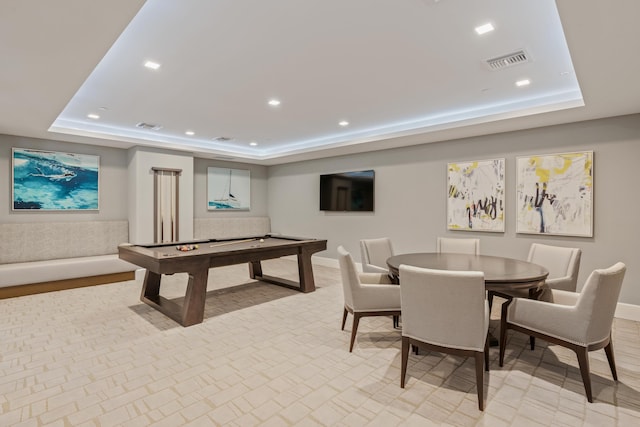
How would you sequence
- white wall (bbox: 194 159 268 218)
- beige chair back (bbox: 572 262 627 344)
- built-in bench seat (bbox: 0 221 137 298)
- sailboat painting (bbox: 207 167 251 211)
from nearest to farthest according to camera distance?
beige chair back (bbox: 572 262 627 344) → built-in bench seat (bbox: 0 221 137 298) → white wall (bbox: 194 159 268 218) → sailboat painting (bbox: 207 167 251 211)

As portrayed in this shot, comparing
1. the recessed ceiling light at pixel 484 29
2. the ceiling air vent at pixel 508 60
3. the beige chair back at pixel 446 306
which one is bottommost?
the beige chair back at pixel 446 306

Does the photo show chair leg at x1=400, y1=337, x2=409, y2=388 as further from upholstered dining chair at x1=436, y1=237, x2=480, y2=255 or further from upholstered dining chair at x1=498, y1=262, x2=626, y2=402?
upholstered dining chair at x1=436, y1=237, x2=480, y2=255

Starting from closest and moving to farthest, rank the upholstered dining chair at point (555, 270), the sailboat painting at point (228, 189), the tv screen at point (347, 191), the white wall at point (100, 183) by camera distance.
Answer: the upholstered dining chair at point (555, 270), the white wall at point (100, 183), the tv screen at point (347, 191), the sailboat painting at point (228, 189)

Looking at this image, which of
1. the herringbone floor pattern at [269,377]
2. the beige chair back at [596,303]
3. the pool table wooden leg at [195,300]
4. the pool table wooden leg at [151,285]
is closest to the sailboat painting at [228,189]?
the pool table wooden leg at [151,285]

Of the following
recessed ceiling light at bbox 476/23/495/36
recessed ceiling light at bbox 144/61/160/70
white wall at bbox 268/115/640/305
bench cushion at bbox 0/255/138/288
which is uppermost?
recessed ceiling light at bbox 144/61/160/70

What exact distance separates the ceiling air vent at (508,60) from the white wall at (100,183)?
6577 millimetres

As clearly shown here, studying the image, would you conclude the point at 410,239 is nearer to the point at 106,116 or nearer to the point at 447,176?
the point at 447,176

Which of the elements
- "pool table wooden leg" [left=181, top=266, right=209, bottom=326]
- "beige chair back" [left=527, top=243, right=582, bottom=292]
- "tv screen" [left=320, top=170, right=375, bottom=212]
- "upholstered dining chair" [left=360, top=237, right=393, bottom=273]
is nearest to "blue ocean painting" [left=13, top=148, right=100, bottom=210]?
"pool table wooden leg" [left=181, top=266, right=209, bottom=326]

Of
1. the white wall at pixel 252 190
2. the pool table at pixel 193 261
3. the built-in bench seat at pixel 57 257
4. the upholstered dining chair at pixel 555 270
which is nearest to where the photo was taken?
the upholstered dining chair at pixel 555 270

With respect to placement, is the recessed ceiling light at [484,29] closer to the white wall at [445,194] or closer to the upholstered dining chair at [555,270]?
the upholstered dining chair at [555,270]

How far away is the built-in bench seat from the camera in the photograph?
4.86 m

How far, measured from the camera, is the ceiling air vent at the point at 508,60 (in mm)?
2916

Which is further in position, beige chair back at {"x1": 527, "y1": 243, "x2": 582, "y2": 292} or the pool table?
the pool table

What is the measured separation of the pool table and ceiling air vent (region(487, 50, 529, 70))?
3.34 metres
